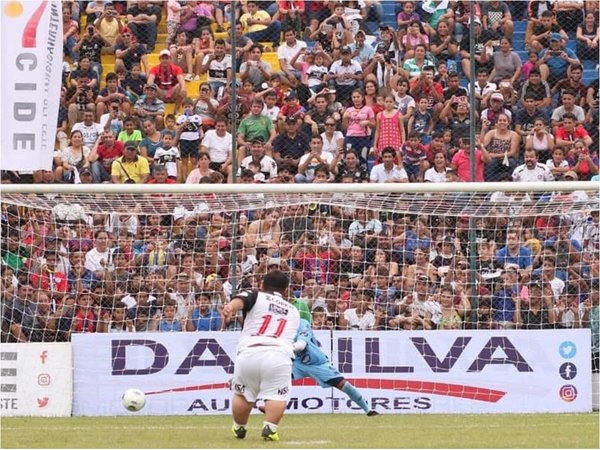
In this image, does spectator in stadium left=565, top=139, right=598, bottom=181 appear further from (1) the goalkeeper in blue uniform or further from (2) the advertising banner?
(1) the goalkeeper in blue uniform

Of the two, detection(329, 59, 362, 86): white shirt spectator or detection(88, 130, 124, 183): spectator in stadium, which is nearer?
detection(88, 130, 124, 183): spectator in stadium

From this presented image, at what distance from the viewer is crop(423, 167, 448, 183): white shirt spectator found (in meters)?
18.6

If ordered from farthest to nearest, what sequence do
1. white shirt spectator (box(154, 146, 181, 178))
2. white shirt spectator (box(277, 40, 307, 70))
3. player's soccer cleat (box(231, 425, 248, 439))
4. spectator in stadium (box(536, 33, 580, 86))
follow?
1. white shirt spectator (box(277, 40, 307, 70))
2. spectator in stadium (box(536, 33, 580, 86))
3. white shirt spectator (box(154, 146, 181, 178))
4. player's soccer cleat (box(231, 425, 248, 439))

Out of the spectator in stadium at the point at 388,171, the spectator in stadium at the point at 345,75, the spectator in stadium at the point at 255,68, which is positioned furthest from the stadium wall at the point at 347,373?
the spectator in stadium at the point at 255,68

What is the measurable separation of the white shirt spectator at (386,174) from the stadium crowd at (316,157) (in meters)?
0.03

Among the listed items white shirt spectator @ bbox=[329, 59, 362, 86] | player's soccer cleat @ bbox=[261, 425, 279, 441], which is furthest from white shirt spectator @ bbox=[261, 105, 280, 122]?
player's soccer cleat @ bbox=[261, 425, 279, 441]

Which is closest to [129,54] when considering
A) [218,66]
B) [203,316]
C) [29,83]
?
[218,66]

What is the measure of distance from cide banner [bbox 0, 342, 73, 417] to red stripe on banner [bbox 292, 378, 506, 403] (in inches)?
148

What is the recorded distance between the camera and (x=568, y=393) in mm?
16625

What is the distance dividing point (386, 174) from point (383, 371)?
3.50 m

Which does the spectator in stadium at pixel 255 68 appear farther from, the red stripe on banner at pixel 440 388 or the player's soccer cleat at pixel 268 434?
the player's soccer cleat at pixel 268 434

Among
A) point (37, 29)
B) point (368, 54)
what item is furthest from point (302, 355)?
point (368, 54)

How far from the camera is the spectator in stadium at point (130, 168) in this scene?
19.4 meters

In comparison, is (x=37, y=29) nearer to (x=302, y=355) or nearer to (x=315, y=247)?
(x=315, y=247)
